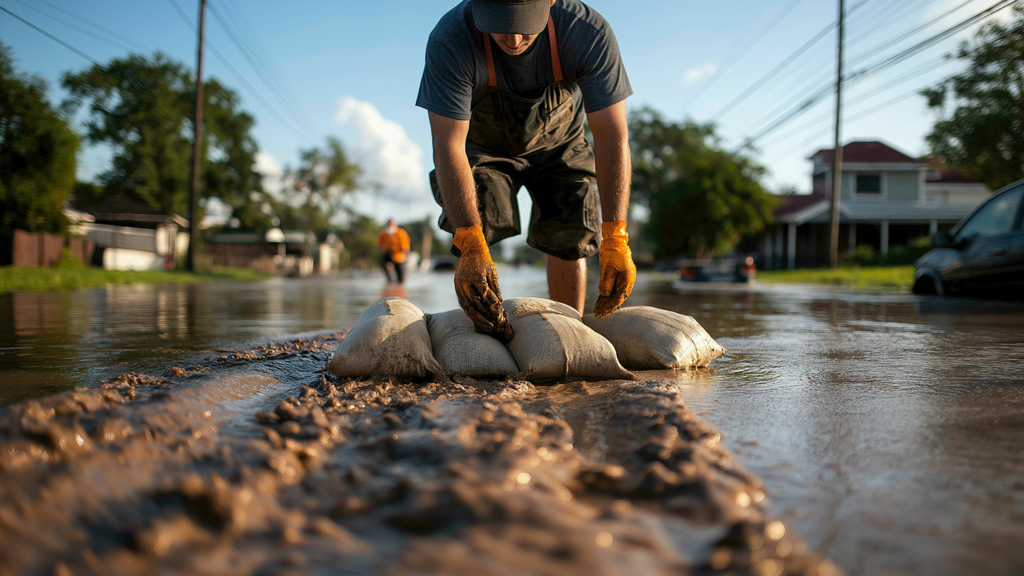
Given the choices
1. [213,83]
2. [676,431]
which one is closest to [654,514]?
[676,431]

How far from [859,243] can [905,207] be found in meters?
2.38

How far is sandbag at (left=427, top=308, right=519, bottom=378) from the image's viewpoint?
2.17 meters

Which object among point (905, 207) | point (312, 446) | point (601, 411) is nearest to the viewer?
point (312, 446)

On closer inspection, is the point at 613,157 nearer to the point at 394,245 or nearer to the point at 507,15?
the point at 507,15

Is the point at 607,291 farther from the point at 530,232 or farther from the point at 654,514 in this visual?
the point at 654,514

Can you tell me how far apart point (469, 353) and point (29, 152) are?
63.3 ft

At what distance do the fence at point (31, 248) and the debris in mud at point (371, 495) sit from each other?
1761 centimetres

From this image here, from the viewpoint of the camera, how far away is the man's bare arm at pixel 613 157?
261 centimetres

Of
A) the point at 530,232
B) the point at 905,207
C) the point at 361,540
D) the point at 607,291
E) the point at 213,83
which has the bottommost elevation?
the point at 361,540

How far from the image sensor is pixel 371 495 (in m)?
1.02

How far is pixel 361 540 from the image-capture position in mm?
859

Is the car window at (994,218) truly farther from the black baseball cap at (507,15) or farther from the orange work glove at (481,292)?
the orange work glove at (481,292)

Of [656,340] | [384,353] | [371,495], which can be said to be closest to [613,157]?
[656,340]

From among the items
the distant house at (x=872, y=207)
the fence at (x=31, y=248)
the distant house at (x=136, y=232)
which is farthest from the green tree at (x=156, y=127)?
the distant house at (x=872, y=207)
